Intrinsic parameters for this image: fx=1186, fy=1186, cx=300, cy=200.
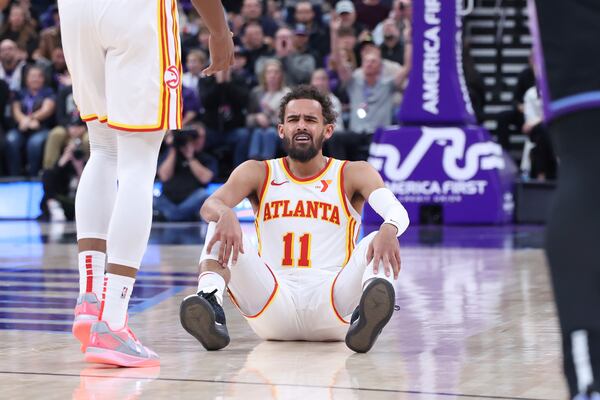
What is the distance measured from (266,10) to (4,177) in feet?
14.1

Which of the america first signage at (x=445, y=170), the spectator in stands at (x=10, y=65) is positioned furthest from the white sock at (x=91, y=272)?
the spectator in stands at (x=10, y=65)

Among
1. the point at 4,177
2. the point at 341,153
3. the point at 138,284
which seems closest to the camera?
the point at 138,284

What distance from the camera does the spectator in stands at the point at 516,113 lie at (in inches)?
525

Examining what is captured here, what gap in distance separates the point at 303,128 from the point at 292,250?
1.69 ft

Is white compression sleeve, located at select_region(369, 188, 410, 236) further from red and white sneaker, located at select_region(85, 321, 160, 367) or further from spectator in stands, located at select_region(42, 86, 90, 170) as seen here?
spectator in stands, located at select_region(42, 86, 90, 170)

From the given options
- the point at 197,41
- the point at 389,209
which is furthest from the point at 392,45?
the point at 389,209

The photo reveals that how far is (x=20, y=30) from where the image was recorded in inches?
623

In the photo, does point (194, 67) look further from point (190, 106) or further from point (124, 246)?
point (124, 246)

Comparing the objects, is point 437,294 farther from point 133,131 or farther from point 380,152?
point 380,152

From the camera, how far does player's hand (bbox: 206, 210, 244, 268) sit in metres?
4.47

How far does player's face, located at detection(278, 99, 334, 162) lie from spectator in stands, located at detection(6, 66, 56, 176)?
30.3 feet

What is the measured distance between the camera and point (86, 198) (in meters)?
4.25

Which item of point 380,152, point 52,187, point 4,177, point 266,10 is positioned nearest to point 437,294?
point 380,152

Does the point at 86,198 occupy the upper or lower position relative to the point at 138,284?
upper
